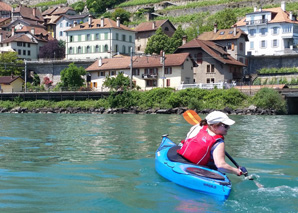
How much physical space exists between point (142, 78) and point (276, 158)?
44.2 metres

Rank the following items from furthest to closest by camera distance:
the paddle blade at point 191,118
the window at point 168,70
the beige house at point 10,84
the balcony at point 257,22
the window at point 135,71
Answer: the balcony at point 257,22 < the beige house at point 10,84 < the window at point 135,71 < the window at point 168,70 < the paddle blade at point 191,118

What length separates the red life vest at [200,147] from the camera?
9.92m

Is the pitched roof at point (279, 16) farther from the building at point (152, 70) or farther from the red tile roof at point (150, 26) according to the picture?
the red tile roof at point (150, 26)

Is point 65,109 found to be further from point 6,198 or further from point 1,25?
point 1,25

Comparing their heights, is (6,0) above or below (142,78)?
above

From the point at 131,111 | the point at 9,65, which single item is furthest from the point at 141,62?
the point at 9,65

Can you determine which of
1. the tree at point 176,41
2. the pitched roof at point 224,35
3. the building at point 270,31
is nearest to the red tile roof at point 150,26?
the tree at point 176,41

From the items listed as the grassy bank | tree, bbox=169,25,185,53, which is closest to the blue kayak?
the grassy bank

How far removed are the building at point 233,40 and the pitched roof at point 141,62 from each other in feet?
27.9

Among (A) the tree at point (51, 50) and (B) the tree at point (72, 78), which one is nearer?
(B) the tree at point (72, 78)

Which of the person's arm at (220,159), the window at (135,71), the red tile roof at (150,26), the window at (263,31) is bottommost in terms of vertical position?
the person's arm at (220,159)

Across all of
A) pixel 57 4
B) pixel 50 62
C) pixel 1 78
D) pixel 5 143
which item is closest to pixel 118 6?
pixel 57 4

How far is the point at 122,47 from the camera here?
247ft

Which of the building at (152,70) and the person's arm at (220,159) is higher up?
the building at (152,70)
